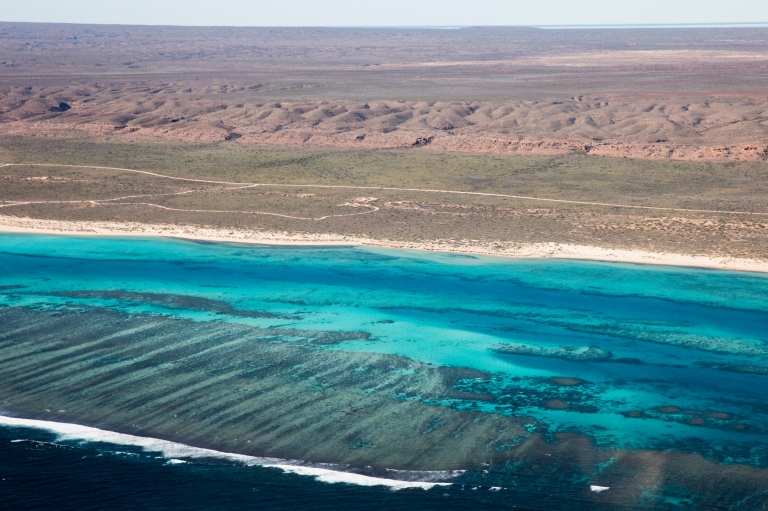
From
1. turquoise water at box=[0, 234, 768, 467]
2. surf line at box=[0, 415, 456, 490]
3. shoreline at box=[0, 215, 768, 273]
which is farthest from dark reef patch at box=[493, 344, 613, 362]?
shoreline at box=[0, 215, 768, 273]

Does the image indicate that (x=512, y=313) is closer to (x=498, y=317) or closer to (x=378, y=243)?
(x=498, y=317)

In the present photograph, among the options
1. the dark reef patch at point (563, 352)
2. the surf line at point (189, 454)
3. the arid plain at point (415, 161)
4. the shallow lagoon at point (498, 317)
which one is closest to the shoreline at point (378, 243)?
the arid plain at point (415, 161)

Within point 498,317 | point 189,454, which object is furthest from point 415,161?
point 189,454

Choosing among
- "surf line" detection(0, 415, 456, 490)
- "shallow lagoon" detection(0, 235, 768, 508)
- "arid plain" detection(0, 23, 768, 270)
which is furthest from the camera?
"arid plain" detection(0, 23, 768, 270)

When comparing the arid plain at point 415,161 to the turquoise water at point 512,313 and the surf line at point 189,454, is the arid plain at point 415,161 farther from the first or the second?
the surf line at point 189,454

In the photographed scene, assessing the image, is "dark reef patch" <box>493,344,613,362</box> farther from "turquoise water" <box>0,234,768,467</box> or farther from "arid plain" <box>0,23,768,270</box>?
"arid plain" <box>0,23,768,270</box>

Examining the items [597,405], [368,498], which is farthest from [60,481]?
[597,405]
